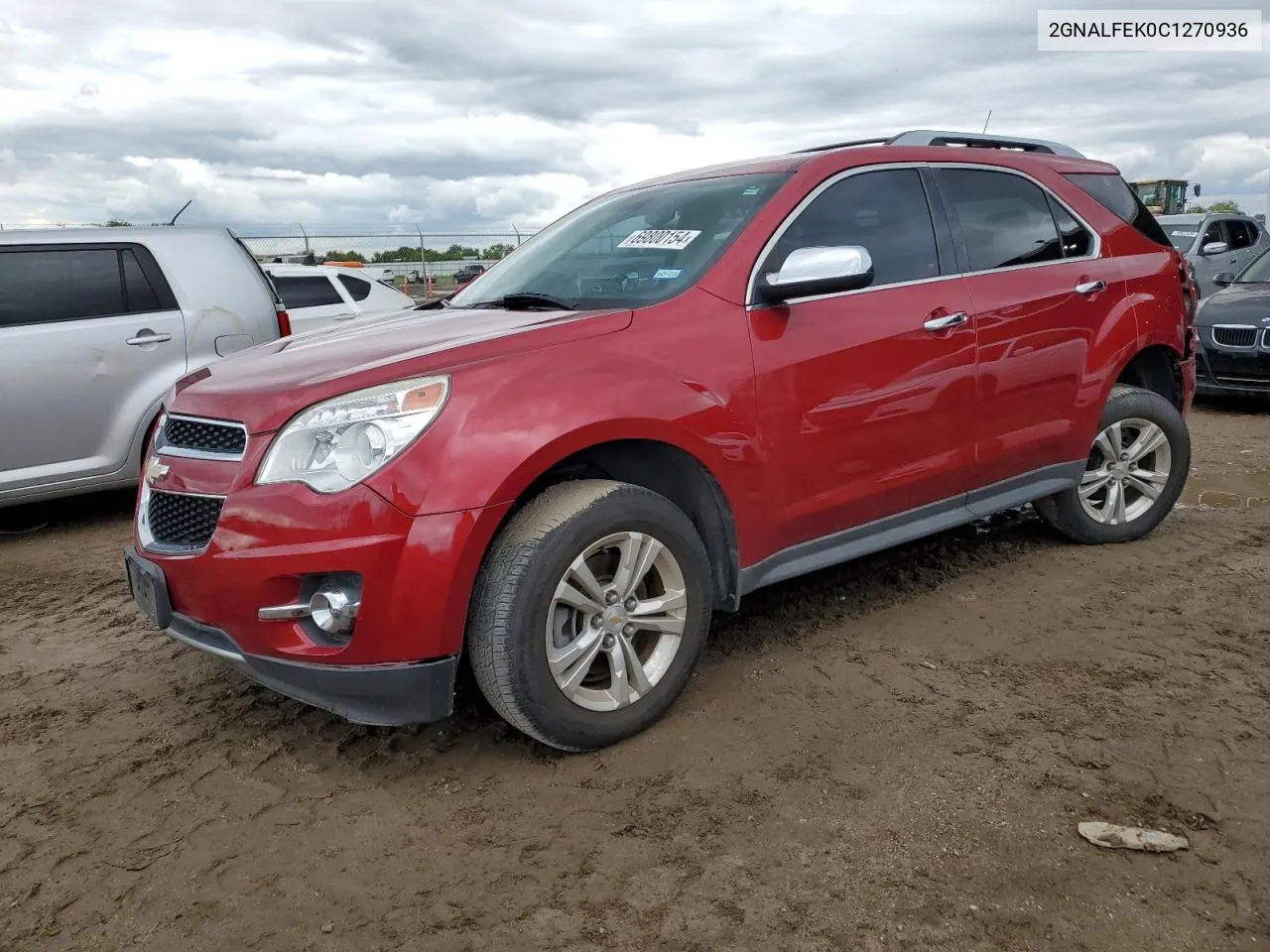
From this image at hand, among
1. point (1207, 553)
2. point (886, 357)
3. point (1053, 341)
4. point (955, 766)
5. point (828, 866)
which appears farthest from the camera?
point (1207, 553)

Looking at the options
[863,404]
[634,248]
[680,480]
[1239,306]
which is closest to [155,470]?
[680,480]

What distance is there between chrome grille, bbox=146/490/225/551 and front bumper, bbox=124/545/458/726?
10.1 inches

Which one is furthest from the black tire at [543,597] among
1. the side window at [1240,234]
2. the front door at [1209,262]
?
the side window at [1240,234]

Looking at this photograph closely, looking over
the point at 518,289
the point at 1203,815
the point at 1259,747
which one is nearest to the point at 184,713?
the point at 518,289

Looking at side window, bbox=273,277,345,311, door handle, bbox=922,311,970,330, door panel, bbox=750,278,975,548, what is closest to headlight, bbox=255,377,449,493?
door panel, bbox=750,278,975,548

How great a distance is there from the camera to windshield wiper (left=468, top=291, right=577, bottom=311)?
3312 millimetres

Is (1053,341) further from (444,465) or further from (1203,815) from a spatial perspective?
(444,465)

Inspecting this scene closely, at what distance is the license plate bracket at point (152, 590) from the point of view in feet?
9.27

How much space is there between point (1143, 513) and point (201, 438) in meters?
3.99

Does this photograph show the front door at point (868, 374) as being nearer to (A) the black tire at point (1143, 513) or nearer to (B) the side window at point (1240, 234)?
(A) the black tire at point (1143, 513)

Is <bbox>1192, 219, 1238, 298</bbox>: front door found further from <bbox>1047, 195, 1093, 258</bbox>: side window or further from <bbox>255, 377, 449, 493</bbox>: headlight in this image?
<bbox>255, 377, 449, 493</bbox>: headlight

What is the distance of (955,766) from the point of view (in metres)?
2.73

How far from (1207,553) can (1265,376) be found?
15.7ft

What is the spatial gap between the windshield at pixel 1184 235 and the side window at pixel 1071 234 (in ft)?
33.7
